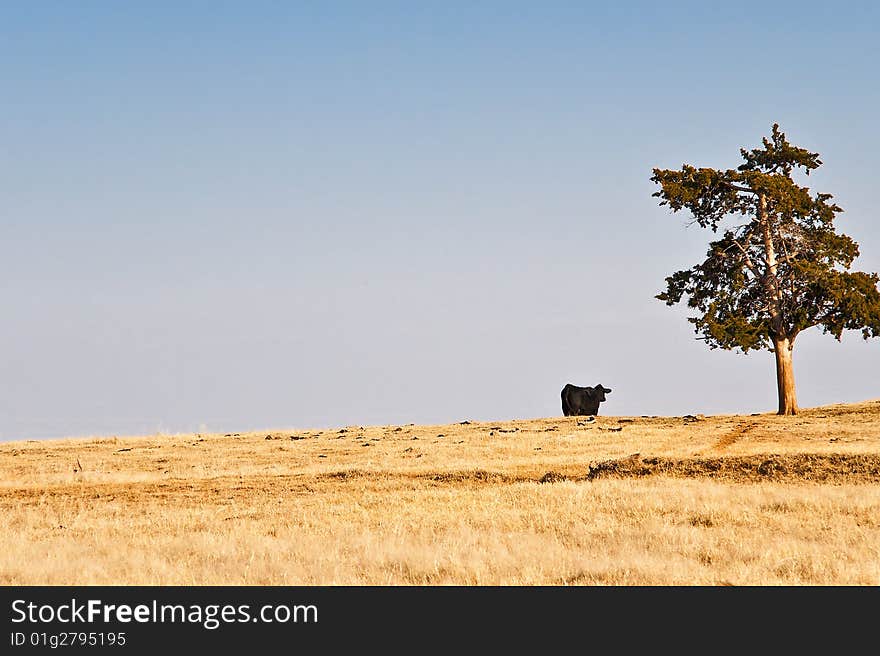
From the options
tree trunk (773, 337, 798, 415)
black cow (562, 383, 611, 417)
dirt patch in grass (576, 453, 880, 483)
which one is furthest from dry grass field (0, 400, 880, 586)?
black cow (562, 383, 611, 417)

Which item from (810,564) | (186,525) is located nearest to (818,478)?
(810,564)

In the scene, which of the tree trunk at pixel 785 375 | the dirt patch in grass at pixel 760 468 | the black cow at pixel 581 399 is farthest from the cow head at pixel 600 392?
the dirt patch in grass at pixel 760 468

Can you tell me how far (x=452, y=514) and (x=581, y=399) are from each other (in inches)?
1718

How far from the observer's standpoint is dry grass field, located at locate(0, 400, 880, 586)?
12.3m

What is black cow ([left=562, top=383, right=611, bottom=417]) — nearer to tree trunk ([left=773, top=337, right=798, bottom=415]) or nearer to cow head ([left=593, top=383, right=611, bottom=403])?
cow head ([left=593, top=383, right=611, bottom=403])

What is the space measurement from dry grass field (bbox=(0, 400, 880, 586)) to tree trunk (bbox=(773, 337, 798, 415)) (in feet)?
36.7

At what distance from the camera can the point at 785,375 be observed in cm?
4747

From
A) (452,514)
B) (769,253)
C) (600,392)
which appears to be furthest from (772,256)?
(452,514)

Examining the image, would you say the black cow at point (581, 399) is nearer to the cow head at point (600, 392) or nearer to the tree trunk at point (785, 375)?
the cow head at point (600, 392)

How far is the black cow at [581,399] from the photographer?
197ft

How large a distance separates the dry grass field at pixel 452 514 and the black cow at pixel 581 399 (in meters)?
23.8

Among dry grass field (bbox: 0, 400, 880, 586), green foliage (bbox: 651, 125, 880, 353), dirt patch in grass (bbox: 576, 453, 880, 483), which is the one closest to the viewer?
dry grass field (bbox: 0, 400, 880, 586)

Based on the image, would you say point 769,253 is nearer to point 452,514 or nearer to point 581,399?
point 581,399
